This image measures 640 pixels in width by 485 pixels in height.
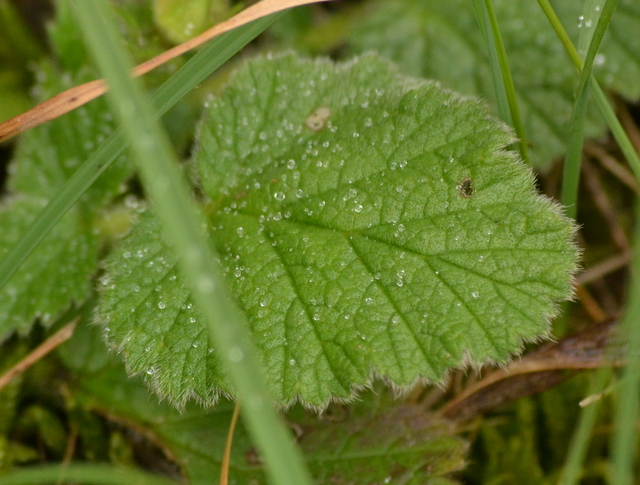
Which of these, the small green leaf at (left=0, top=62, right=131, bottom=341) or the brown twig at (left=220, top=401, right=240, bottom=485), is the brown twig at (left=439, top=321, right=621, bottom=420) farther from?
the small green leaf at (left=0, top=62, right=131, bottom=341)

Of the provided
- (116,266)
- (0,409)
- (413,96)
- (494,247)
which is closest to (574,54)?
(413,96)

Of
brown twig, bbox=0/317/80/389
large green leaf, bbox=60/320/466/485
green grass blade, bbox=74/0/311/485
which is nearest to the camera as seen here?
green grass blade, bbox=74/0/311/485

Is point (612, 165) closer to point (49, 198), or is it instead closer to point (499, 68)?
point (499, 68)

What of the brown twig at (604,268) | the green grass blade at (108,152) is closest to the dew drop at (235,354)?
the green grass blade at (108,152)

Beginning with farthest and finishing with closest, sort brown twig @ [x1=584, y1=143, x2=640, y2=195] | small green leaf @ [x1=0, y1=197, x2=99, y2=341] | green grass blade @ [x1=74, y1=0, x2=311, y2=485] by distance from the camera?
brown twig @ [x1=584, y1=143, x2=640, y2=195], small green leaf @ [x1=0, y1=197, x2=99, y2=341], green grass blade @ [x1=74, y1=0, x2=311, y2=485]

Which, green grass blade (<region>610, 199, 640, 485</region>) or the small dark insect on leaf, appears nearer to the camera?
green grass blade (<region>610, 199, 640, 485</region>)

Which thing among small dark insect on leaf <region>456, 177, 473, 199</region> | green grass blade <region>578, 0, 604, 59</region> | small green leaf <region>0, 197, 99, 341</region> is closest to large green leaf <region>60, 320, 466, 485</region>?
small green leaf <region>0, 197, 99, 341</region>

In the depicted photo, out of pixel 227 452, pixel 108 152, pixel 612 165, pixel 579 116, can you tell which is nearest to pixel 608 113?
pixel 579 116
